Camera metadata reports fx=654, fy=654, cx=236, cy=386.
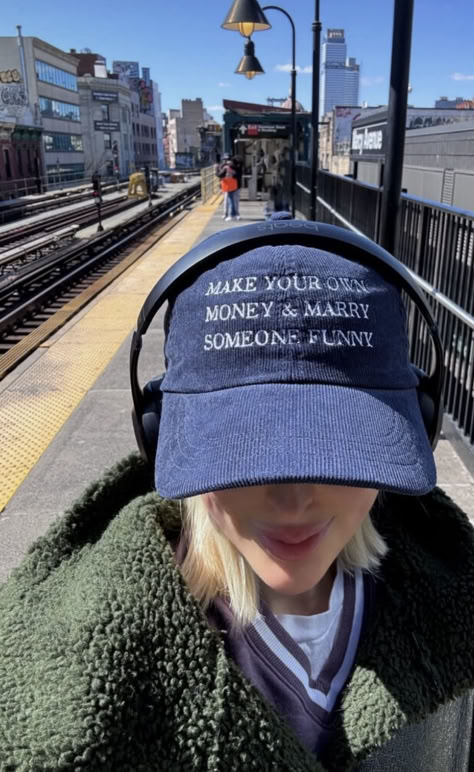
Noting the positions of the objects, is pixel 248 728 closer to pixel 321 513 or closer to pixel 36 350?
pixel 321 513

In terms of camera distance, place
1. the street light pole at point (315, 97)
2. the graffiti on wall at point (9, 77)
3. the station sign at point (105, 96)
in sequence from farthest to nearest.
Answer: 1. the station sign at point (105, 96)
2. the graffiti on wall at point (9, 77)
3. the street light pole at point (315, 97)

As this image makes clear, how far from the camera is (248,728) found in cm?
89

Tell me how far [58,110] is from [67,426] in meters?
76.7

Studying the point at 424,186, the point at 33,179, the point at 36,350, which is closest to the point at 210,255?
the point at 36,350

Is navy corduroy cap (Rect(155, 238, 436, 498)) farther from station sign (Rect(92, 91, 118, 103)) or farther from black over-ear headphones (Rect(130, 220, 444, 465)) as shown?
station sign (Rect(92, 91, 118, 103))

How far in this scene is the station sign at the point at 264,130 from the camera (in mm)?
24016

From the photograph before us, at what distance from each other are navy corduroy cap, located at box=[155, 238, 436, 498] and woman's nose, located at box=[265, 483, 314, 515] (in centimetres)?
8

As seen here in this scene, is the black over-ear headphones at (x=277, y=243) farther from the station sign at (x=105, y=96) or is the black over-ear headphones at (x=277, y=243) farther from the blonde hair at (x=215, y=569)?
the station sign at (x=105, y=96)

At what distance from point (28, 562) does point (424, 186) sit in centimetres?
1120

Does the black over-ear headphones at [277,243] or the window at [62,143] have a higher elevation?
the window at [62,143]

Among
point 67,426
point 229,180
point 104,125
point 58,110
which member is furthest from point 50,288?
point 104,125

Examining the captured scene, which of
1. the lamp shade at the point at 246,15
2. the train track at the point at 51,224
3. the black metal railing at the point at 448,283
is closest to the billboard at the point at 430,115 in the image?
the train track at the point at 51,224

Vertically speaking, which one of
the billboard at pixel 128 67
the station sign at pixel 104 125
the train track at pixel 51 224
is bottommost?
the train track at pixel 51 224

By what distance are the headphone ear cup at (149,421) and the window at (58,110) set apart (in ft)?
244
